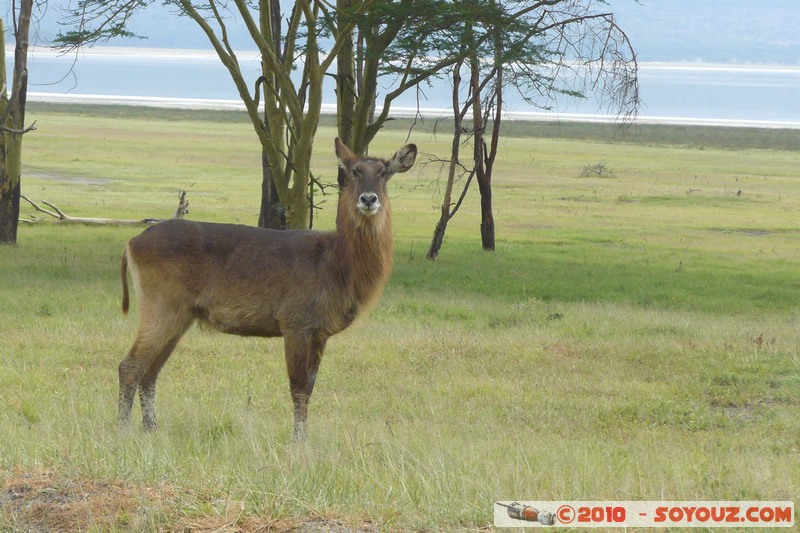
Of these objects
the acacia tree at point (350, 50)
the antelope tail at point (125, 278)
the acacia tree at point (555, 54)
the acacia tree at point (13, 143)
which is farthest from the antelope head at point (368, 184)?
the acacia tree at point (13, 143)

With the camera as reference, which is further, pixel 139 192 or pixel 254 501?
pixel 139 192

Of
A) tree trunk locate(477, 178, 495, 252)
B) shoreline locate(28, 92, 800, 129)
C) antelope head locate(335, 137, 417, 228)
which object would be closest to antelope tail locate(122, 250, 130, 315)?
antelope head locate(335, 137, 417, 228)

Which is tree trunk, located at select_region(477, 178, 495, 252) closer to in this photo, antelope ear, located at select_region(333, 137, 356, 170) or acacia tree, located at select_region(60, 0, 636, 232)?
acacia tree, located at select_region(60, 0, 636, 232)

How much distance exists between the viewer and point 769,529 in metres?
4.52

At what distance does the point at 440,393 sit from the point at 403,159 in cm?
246

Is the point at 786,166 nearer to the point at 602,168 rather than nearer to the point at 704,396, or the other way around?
the point at 602,168

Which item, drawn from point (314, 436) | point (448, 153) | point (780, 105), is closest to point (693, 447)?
point (314, 436)

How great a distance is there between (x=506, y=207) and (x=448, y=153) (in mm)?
Answer: 19718

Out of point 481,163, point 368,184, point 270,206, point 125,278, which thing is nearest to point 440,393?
point 368,184

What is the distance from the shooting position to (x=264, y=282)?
24.7ft

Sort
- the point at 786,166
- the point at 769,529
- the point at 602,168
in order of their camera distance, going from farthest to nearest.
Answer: the point at 786,166 < the point at 602,168 < the point at 769,529

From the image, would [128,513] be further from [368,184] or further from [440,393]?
[440,393]

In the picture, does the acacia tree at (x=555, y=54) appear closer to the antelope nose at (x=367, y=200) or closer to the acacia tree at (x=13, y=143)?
the acacia tree at (x=13, y=143)

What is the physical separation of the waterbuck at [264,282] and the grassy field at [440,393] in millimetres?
549
